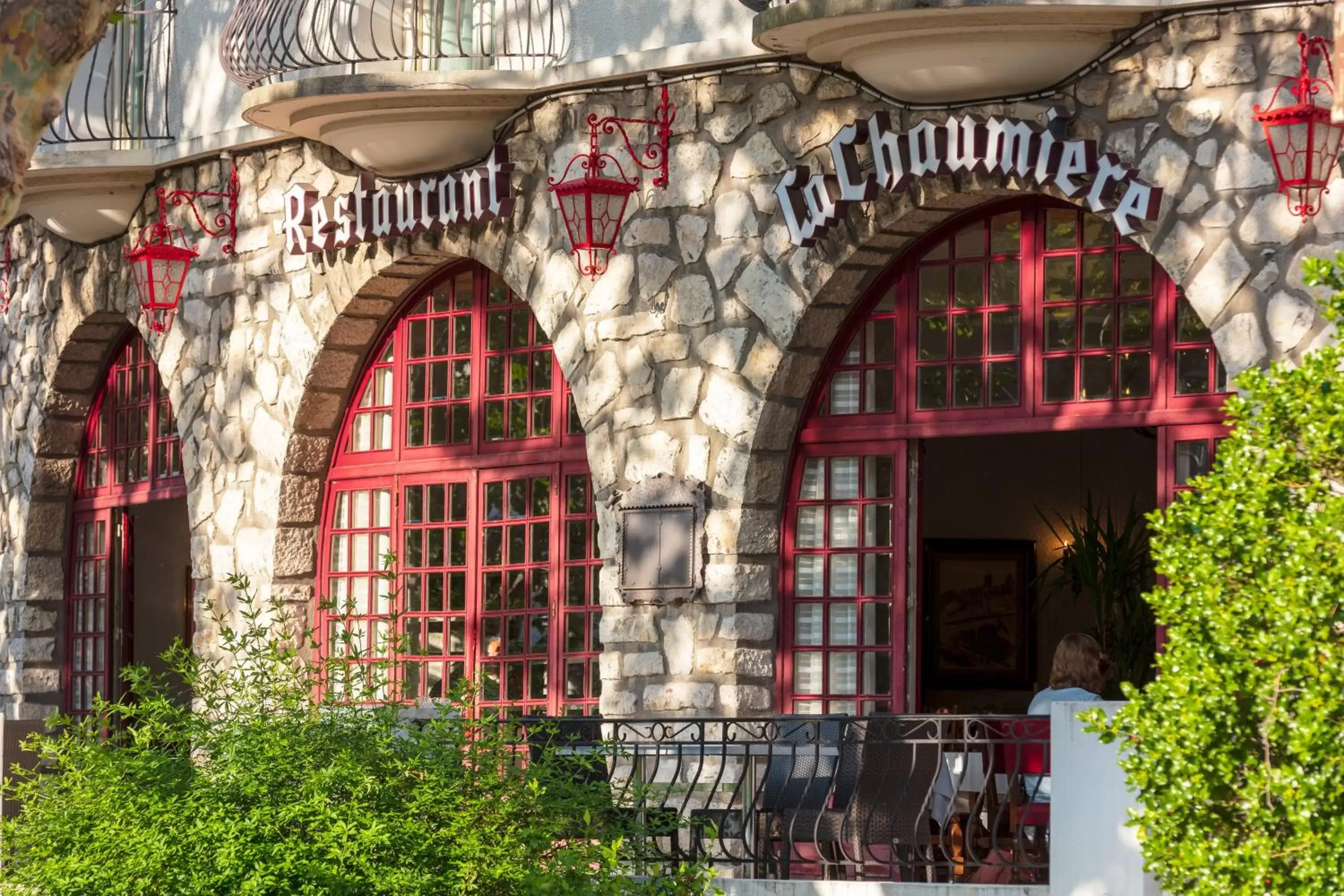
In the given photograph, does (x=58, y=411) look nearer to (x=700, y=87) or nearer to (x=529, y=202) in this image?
(x=529, y=202)

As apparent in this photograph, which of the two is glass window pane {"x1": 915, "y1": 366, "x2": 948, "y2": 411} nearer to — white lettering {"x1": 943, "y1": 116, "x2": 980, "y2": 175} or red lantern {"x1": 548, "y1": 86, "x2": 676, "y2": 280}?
white lettering {"x1": 943, "y1": 116, "x2": 980, "y2": 175}

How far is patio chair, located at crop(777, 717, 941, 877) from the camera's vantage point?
941 cm

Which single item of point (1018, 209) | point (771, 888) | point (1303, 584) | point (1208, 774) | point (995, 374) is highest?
point (1018, 209)

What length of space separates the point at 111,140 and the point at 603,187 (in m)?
4.91

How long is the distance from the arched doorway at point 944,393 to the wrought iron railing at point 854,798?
0.96 metres

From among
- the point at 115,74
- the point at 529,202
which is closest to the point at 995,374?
the point at 529,202

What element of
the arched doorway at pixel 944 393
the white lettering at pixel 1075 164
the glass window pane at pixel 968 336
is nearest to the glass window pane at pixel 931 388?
the arched doorway at pixel 944 393

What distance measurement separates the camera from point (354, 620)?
45.2 ft

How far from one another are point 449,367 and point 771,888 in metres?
5.09

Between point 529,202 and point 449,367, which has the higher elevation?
point 529,202

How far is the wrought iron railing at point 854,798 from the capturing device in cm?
913

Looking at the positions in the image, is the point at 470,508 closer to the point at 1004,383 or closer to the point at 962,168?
the point at 1004,383

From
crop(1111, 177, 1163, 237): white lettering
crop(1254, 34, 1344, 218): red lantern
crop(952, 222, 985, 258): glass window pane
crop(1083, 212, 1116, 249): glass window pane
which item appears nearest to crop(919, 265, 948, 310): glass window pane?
crop(952, 222, 985, 258): glass window pane

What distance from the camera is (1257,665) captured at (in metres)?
6.47
